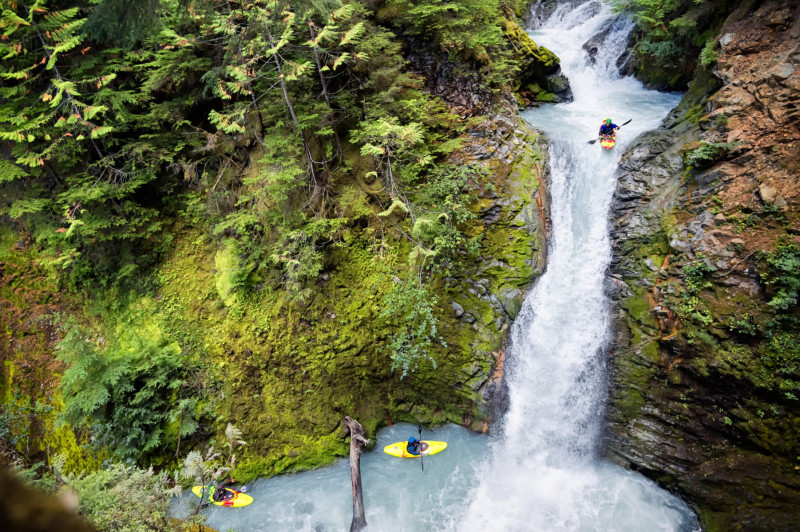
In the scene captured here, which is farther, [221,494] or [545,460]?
[545,460]

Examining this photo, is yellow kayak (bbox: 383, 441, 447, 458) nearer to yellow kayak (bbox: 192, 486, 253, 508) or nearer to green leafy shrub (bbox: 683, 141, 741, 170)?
yellow kayak (bbox: 192, 486, 253, 508)

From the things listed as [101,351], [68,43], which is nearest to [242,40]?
[68,43]

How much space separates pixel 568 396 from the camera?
8.61m

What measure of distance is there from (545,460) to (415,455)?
302cm

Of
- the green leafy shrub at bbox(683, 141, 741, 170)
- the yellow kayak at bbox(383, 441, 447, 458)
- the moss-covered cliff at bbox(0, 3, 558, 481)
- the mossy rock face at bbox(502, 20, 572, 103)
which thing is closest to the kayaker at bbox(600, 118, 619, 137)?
the moss-covered cliff at bbox(0, 3, 558, 481)

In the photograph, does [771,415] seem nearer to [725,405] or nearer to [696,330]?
[725,405]

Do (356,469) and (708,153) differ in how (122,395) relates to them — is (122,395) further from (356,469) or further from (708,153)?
(708,153)

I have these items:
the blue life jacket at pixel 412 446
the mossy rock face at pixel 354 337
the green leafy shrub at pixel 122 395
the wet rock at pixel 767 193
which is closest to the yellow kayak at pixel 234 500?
the mossy rock face at pixel 354 337

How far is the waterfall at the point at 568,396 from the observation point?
754 cm

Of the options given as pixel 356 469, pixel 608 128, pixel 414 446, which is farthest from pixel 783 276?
Result: pixel 356 469

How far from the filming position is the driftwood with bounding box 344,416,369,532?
25.2 feet

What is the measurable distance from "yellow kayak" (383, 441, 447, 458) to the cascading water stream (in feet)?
0.71

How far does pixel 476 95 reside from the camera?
10477 millimetres

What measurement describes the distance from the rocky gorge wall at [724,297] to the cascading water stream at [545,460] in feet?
1.67
